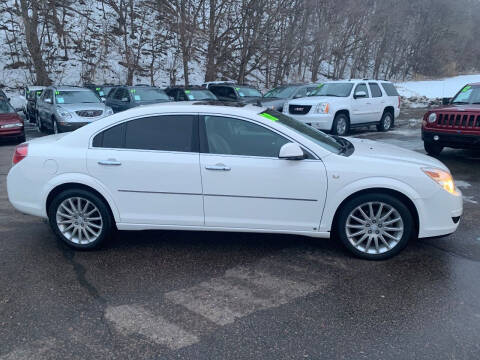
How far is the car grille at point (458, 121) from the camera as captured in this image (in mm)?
8305

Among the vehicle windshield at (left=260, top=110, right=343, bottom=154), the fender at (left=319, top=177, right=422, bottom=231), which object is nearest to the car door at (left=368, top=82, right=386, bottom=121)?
the vehicle windshield at (left=260, top=110, right=343, bottom=154)

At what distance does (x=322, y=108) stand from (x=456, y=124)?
4456mm

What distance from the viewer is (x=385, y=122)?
14805 mm

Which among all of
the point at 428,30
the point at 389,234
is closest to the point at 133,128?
the point at 389,234

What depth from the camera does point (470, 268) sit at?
4.11m

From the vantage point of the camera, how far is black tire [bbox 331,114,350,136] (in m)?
12.8

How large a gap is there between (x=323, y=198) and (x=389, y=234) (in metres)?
0.80

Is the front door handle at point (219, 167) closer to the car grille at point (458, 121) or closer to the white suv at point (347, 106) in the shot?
the car grille at point (458, 121)

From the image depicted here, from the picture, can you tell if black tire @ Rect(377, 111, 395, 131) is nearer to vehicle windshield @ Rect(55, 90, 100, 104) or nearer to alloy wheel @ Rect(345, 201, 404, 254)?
vehicle windshield @ Rect(55, 90, 100, 104)

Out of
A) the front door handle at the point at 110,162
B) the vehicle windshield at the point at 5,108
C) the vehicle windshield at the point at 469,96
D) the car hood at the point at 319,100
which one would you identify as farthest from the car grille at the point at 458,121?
the vehicle windshield at the point at 5,108

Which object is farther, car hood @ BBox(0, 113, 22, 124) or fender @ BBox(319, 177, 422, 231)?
car hood @ BBox(0, 113, 22, 124)

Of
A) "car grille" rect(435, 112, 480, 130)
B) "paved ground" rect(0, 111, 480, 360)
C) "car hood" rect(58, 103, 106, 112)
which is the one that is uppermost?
"car hood" rect(58, 103, 106, 112)

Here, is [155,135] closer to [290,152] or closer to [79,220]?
[79,220]

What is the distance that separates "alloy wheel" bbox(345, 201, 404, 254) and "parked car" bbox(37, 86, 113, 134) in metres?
10.5
